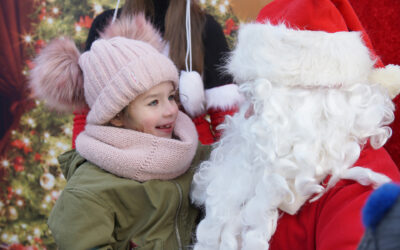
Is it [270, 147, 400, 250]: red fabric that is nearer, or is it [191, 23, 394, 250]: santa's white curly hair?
[270, 147, 400, 250]: red fabric

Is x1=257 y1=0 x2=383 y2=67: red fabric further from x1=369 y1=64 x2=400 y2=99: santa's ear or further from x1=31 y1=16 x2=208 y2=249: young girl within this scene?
x1=31 y1=16 x2=208 y2=249: young girl

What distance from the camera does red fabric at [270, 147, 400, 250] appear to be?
2.45 ft

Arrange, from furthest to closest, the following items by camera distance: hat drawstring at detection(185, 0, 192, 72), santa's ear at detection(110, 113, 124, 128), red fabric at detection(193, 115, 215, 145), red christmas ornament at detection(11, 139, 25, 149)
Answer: red christmas ornament at detection(11, 139, 25, 149), red fabric at detection(193, 115, 215, 145), hat drawstring at detection(185, 0, 192, 72), santa's ear at detection(110, 113, 124, 128)

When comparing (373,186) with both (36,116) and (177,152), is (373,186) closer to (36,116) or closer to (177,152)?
(177,152)

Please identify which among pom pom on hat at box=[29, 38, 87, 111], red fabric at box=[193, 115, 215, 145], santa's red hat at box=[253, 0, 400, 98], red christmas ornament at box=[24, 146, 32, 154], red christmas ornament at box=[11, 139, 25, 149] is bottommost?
red christmas ornament at box=[24, 146, 32, 154]

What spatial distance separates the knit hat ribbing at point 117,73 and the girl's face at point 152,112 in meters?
0.04

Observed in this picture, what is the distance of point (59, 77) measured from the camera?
4.44ft

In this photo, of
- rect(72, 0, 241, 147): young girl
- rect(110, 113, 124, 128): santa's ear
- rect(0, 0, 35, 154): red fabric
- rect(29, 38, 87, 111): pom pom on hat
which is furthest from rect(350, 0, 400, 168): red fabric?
rect(0, 0, 35, 154): red fabric

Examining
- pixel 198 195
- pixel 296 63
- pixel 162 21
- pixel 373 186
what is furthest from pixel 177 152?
pixel 162 21

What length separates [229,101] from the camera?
1.73 metres

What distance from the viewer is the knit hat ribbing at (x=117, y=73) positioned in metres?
1.27

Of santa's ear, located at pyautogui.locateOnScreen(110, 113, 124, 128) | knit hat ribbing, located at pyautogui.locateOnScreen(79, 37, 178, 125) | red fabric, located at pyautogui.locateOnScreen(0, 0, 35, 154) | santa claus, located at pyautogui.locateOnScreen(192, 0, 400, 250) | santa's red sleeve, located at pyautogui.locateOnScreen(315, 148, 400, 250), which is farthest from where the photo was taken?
red fabric, located at pyautogui.locateOnScreen(0, 0, 35, 154)

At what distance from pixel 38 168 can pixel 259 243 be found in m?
2.16

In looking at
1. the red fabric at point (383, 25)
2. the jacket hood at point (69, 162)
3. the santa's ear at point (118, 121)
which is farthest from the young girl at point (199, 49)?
the red fabric at point (383, 25)
